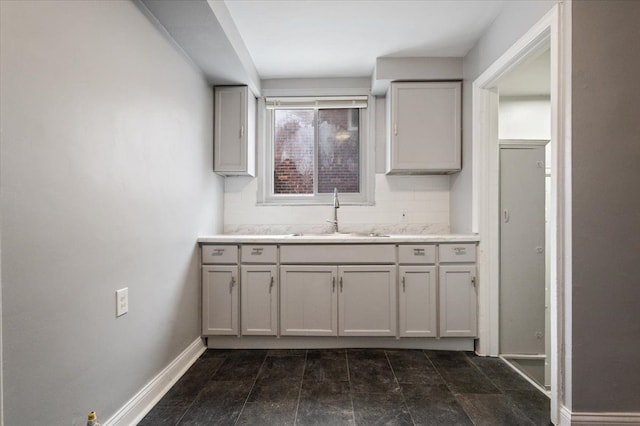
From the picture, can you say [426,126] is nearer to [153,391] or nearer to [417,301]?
[417,301]

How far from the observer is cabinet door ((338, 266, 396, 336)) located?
2.51m

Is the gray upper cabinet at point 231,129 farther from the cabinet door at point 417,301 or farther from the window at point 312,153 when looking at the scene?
the cabinet door at point 417,301

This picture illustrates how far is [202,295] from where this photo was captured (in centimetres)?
254

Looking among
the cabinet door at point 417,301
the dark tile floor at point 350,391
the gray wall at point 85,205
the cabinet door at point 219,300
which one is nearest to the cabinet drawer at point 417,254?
the cabinet door at point 417,301

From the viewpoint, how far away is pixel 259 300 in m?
2.54

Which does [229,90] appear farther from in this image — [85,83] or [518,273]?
[518,273]

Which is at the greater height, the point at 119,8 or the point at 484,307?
the point at 119,8

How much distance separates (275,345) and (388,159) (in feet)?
6.37

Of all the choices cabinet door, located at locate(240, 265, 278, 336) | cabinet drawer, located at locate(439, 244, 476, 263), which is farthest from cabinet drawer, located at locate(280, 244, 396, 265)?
cabinet drawer, located at locate(439, 244, 476, 263)

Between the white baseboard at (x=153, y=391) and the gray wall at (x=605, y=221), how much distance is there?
2.23 meters

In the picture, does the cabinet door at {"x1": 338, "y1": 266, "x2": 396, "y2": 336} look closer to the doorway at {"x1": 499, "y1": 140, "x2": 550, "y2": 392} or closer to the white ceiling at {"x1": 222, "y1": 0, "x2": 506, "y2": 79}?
the doorway at {"x1": 499, "y1": 140, "x2": 550, "y2": 392}

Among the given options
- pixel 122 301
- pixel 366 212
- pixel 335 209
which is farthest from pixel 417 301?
pixel 122 301

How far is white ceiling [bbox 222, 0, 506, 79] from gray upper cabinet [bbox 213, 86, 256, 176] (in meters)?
0.38

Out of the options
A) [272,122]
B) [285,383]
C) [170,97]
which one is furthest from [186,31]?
[285,383]
